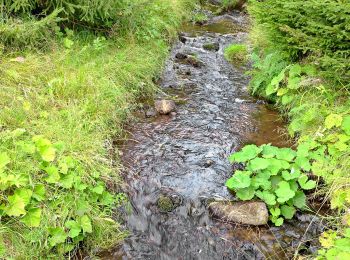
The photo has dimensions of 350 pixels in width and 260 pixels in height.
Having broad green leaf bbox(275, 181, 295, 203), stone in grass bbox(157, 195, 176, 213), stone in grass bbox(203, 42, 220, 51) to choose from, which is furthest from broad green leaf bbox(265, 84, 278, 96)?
stone in grass bbox(203, 42, 220, 51)

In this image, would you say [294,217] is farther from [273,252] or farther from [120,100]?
[120,100]

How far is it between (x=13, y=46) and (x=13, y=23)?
0.35 m

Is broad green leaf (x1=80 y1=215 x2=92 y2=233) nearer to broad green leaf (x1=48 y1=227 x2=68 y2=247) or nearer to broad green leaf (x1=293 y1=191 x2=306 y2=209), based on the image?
broad green leaf (x1=48 y1=227 x2=68 y2=247)

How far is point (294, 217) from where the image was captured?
3912mm

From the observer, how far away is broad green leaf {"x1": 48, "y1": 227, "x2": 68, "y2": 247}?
3.27 metres

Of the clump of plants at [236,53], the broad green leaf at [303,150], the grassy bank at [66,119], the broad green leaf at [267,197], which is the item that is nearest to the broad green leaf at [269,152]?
the broad green leaf at [303,150]

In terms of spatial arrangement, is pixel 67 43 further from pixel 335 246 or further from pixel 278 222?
pixel 335 246

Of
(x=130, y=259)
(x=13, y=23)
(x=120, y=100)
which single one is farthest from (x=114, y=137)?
(x=13, y=23)

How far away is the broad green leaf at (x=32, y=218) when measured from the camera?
3.22 metres

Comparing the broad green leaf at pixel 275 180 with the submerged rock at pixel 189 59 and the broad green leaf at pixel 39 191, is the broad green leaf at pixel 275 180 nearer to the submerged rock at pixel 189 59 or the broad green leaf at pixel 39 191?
the broad green leaf at pixel 39 191

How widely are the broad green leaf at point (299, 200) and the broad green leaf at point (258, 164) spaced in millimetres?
457

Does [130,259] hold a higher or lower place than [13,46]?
lower

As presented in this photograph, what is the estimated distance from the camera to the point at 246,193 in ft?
13.1

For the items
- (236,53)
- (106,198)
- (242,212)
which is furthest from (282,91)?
(106,198)
